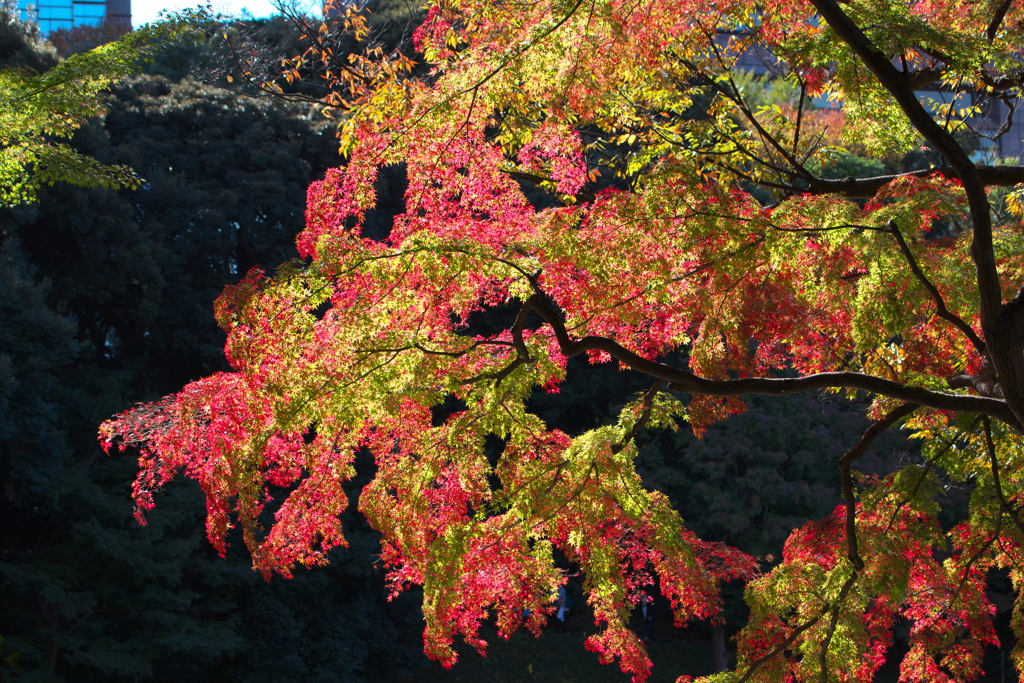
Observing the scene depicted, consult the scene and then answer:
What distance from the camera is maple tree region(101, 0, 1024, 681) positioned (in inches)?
135

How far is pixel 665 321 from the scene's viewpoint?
513 cm

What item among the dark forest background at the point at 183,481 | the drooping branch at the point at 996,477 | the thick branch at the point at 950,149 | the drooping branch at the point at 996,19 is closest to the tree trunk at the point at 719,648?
the dark forest background at the point at 183,481

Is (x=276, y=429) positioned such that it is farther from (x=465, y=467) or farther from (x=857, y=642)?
(x=857, y=642)

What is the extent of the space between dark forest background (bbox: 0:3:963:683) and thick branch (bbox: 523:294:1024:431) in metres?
3.74

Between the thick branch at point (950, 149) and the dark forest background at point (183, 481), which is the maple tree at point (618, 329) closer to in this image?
the thick branch at point (950, 149)

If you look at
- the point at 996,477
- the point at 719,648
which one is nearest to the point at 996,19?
the point at 996,477

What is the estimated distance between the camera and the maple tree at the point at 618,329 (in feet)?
11.2

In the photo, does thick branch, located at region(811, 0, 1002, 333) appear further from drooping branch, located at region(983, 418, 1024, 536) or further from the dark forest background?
the dark forest background

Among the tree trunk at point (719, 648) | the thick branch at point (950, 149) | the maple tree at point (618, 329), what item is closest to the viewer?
the thick branch at point (950, 149)

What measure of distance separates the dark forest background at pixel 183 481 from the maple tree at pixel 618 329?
2.67 metres

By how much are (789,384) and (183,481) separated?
813cm

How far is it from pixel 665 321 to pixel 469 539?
6.46 feet

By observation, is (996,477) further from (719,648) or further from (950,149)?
(719,648)

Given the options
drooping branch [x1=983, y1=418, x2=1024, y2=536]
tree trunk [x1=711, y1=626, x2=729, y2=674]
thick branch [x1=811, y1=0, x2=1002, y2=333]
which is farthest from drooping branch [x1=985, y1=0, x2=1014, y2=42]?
tree trunk [x1=711, y1=626, x2=729, y2=674]
